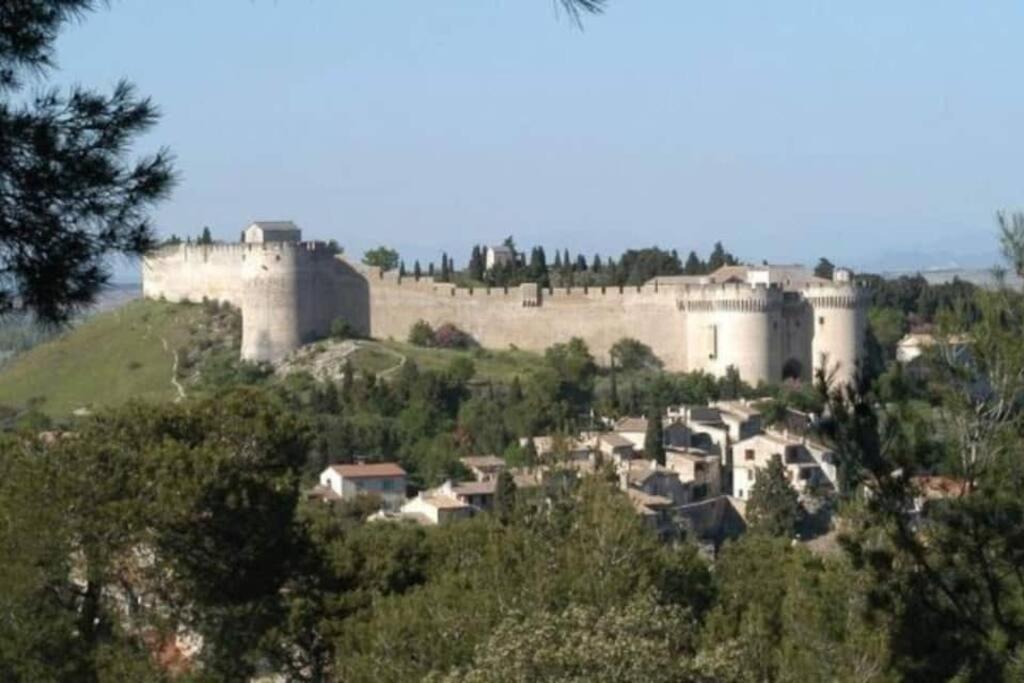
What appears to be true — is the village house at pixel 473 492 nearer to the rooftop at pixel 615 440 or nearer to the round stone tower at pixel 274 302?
the rooftop at pixel 615 440

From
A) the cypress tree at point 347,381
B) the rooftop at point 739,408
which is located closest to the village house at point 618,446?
the rooftop at point 739,408

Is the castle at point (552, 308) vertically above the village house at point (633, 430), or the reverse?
the castle at point (552, 308)

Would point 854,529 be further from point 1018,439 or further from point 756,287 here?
point 756,287

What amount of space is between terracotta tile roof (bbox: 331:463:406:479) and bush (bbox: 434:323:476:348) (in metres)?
13.9

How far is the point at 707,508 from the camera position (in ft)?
148

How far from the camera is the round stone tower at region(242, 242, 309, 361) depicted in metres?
61.3

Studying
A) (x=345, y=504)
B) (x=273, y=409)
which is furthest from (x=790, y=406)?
(x=273, y=409)

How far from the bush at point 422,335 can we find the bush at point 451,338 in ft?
0.46

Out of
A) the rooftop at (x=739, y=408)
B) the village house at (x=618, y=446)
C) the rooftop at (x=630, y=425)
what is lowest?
the village house at (x=618, y=446)

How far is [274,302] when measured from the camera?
202ft

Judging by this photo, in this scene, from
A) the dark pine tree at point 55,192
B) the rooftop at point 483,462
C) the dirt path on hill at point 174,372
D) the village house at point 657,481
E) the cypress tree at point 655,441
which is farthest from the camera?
the dirt path on hill at point 174,372

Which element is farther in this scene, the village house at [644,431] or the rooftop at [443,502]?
the village house at [644,431]

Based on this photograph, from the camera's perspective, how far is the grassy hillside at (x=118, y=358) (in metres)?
60.8

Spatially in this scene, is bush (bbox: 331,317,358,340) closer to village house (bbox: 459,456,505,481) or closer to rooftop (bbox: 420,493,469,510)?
village house (bbox: 459,456,505,481)
